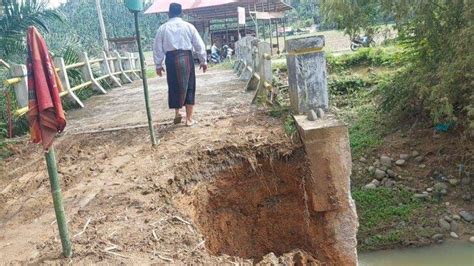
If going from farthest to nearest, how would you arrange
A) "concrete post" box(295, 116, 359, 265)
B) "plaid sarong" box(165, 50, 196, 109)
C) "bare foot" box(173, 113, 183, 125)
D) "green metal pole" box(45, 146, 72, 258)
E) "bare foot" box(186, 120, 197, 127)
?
"bare foot" box(173, 113, 183, 125) < "bare foot" box(186, 120, 197, 127) < "plaid sarong" box(165, 50, 196, 109) < "concrete post" box(295, 116, 359, 265) < "green metal pole" box(45, 146, 72, 258)

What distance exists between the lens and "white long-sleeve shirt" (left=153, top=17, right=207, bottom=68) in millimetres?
5922

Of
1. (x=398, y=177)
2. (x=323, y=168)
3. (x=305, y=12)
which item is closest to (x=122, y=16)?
(x=305, y=12)

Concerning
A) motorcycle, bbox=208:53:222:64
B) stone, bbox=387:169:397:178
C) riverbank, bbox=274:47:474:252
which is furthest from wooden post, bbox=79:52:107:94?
motorcycle, bbox=208:53:222:64

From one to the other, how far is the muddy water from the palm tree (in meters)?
7.83

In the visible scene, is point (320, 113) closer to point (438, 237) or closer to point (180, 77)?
point (180, 77)

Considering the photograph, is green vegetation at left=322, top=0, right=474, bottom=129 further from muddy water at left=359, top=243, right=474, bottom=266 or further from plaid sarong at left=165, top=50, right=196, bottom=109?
plaid sarong at left=165, top=50, right=196, bottom=109

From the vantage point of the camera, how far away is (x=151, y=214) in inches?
148

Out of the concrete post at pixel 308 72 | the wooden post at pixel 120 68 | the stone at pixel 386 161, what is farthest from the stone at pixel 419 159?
the wooden post at pixel 120 68

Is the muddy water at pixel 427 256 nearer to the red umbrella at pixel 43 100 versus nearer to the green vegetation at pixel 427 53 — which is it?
the green vegetation at pixel 427 53

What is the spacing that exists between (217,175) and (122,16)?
1517 inches

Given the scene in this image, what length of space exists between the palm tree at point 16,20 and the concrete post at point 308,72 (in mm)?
6590

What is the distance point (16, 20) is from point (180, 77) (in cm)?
537

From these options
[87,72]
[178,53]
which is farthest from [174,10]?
[87,72]

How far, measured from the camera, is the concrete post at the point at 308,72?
4.88 m
